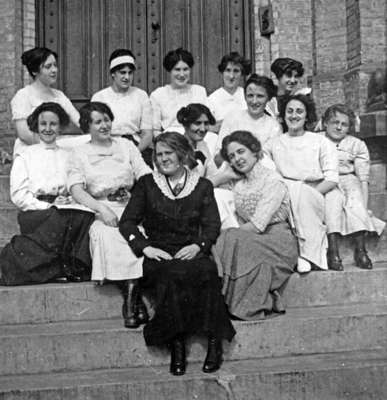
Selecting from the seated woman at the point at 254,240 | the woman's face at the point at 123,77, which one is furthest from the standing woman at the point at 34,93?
the seated woman at the point at 254,240

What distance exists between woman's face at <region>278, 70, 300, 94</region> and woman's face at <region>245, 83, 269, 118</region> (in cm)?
60

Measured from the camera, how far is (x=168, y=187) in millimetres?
4516

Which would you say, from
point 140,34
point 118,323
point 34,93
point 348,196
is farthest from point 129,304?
point 140,34

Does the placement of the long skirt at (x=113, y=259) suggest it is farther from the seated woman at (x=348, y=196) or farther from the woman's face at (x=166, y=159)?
the seated woman at (x=348, y=196)

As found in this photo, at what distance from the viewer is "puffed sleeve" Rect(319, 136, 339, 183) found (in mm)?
5047

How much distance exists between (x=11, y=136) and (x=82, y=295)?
380cm

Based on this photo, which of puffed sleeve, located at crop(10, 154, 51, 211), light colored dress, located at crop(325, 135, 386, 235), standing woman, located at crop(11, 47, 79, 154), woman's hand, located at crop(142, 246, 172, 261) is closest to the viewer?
woman's hand, located at crop(142, 246, 172, 261)

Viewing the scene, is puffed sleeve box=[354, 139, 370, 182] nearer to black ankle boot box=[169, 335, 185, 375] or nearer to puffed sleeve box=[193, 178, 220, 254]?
puffed sleeve box=[193, 178, 220, 254]

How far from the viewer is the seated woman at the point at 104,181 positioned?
434 cm

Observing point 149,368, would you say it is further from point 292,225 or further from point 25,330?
point 292,225

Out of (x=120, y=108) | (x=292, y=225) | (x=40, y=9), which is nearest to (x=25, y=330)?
(x=292, y=225)

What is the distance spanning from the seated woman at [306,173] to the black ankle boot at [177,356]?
110cm

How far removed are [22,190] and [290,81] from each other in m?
2.63

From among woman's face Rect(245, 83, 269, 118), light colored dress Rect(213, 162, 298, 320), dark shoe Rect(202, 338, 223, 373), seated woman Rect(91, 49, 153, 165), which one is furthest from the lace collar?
seated woman Rect(91, 49, 153, 165)
